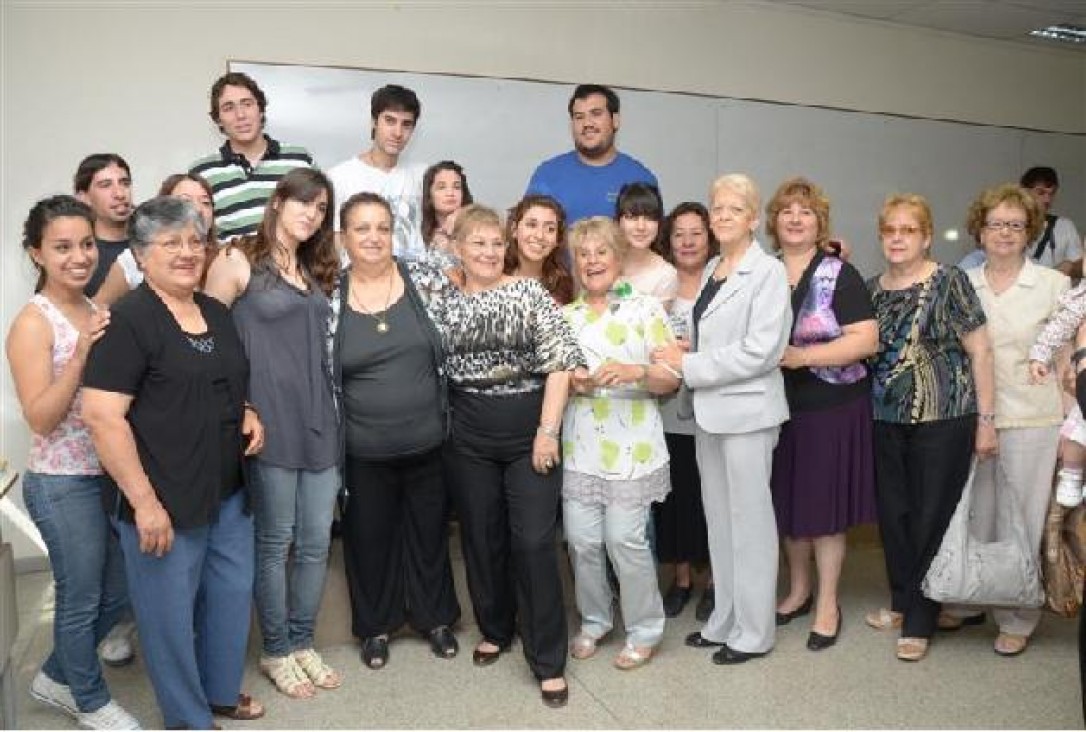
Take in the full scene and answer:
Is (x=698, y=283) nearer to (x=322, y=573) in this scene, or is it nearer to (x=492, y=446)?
(x=492, y=446)

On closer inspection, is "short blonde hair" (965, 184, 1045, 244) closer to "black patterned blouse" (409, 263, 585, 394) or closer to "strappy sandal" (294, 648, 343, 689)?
"black patterned blouse" (409, 263, 585, 394)

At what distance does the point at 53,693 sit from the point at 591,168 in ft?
8.84

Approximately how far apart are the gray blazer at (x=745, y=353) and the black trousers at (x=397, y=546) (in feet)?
2.98

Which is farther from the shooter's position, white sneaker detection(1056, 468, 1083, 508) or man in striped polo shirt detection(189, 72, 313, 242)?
man in striped polo shirt detection(189, 72, 313, 242)

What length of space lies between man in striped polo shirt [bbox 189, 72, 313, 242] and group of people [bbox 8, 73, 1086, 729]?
0.04ft

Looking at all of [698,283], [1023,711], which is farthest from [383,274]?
[1023,711]

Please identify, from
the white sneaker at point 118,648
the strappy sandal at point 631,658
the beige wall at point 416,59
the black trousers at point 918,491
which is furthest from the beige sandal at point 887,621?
the beige wall at point 416,59

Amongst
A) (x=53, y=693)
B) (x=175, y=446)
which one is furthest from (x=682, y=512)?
(x=53, y=693)

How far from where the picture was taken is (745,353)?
9.07 feet

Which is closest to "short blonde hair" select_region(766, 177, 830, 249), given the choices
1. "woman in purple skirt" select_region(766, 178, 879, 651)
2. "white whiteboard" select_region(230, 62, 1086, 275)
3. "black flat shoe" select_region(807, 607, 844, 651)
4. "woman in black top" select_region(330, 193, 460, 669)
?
"woman in purple skirt" select_region(766, 178, 879, 651)

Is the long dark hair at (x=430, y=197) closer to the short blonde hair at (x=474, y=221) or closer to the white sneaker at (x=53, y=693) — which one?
the short blonde hair at (x=474, y=221)

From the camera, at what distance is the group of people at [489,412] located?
2.33 meters

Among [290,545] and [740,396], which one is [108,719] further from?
[740,396]

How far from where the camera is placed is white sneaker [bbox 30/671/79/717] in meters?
2.59
